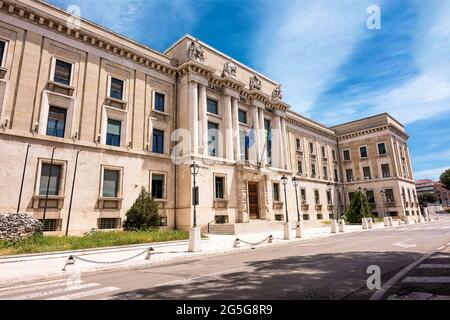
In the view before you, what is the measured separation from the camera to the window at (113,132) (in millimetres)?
21781

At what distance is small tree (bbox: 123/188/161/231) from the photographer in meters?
19.2

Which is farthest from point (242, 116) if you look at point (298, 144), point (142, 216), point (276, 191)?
point (142, 216)

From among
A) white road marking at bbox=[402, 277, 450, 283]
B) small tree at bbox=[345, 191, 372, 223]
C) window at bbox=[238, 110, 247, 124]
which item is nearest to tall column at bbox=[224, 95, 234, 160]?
window at bbox=[238, 110, 247, 124]

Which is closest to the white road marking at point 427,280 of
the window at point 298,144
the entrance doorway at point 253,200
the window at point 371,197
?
the entrance doorway at point 253,200

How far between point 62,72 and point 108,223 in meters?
11.7

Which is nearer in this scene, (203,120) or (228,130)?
(203,120)

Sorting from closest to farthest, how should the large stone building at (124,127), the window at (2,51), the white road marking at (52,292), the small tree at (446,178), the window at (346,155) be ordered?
the white road marking at (52,292) → the window at (2,51) → the large stone building at (124,127) → the window at (346,155) → the small tree at (446,178)

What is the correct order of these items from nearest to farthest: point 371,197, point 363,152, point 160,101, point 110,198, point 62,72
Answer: point 62,72 → point 110,198 → point 160,101 → point 371,197 → point 363,152

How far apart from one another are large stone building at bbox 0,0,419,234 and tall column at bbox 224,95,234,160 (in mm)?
147

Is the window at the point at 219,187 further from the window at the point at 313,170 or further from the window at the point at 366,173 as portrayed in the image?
the window at the point at 366,173

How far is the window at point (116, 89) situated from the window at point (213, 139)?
29.5ft

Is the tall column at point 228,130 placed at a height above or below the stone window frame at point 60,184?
above

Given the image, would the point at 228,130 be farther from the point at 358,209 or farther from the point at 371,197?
the point at 371,197

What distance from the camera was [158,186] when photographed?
2403 cm
